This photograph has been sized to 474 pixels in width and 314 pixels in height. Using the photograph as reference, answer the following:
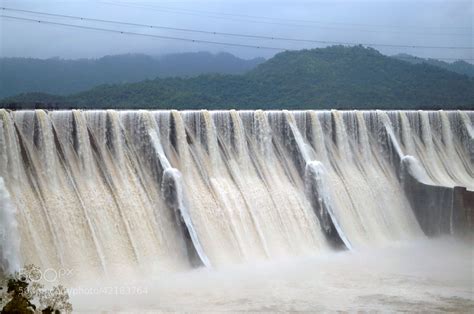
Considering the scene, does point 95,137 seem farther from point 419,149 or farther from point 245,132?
point 419,149

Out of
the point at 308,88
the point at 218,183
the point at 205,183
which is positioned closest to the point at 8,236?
the point at 205,183

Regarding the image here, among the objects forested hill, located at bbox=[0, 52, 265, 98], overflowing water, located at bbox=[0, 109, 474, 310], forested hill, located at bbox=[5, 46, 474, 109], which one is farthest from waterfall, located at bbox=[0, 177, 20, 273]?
forested hill, located at bbox=[0, 52, 265, 98]

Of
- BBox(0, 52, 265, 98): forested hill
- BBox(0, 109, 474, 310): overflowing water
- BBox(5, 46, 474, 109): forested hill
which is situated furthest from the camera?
BBox(0, 52, 265, 98): forested hill

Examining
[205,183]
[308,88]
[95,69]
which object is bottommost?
[205,183]

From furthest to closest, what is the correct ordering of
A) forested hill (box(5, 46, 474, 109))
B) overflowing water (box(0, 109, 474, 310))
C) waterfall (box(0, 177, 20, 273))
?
forested hill (box(5, 46, 474, 109)), overflowing water (box(0, 109, 474, 310)), waterfall (box(0, 177, 20, 273))

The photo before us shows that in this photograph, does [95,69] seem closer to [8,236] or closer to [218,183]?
[218,183]

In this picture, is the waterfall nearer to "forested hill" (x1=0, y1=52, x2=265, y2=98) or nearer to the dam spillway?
the dam spillway

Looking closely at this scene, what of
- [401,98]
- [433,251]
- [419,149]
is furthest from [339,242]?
[401,98]
